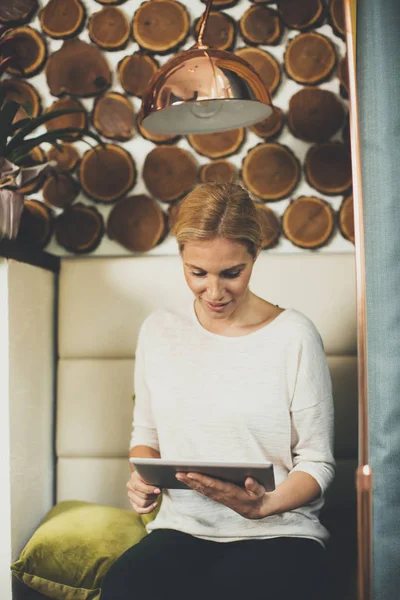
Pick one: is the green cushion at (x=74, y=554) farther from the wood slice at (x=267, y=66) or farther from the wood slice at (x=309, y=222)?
the wood slice at (x=267, y=66)

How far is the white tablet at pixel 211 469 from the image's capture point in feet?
3.80

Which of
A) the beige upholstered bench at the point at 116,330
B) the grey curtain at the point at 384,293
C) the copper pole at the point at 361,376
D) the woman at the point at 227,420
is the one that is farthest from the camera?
the beige upholstered bench at the point at 116,330

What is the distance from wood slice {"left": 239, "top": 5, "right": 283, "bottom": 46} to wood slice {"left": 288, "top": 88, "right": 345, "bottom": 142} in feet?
0.67

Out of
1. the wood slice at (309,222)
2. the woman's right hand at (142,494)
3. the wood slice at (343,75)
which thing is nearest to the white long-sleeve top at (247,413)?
the woman's right hand at (142,494)

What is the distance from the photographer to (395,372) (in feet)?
3.79

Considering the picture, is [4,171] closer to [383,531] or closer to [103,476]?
[103,476]

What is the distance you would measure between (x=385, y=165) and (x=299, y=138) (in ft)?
3.03

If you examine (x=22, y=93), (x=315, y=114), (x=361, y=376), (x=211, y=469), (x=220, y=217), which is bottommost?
(x=211, y=469)

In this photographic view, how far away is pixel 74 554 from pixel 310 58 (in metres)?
1.62

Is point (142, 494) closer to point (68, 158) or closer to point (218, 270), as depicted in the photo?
point (218, 270)

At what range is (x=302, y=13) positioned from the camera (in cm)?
204

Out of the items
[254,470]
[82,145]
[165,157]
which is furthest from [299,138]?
[254,470]

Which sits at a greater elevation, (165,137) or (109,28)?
(109,28)

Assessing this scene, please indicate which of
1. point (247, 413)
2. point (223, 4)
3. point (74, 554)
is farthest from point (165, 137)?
point (74, 554)
